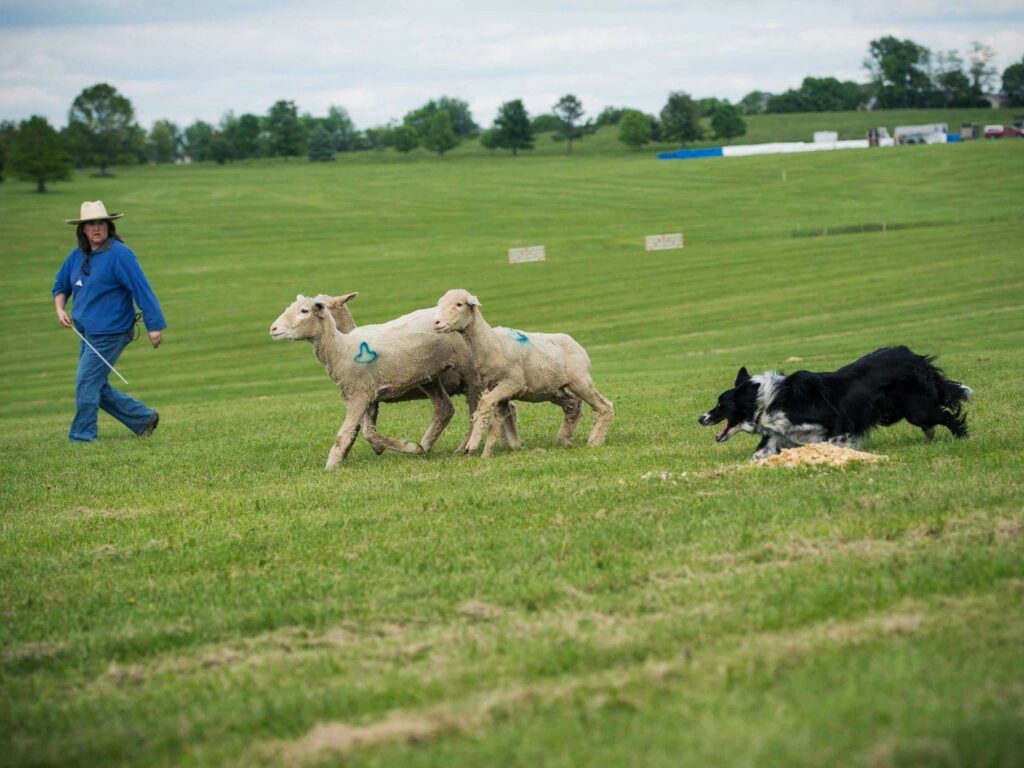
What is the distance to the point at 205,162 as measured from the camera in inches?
6826

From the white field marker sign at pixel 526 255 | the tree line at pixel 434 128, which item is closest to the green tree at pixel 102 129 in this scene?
the tree line at pixel 434 128

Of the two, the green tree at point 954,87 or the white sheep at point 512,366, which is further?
the green tree at point 954,87

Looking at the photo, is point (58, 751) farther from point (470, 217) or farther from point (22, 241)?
point (470, 217)

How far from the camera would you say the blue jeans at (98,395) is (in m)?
17.1

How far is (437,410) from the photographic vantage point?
47.7 feet

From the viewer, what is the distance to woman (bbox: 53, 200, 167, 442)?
17109 mm

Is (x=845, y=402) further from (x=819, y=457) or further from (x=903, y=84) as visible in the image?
(x=903, y=84)

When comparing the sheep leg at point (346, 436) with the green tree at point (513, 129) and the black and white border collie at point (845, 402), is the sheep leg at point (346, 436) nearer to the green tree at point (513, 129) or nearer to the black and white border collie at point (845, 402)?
the black and white border collie at point (845, 402)

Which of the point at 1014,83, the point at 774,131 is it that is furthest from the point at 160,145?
the point at 1014,83

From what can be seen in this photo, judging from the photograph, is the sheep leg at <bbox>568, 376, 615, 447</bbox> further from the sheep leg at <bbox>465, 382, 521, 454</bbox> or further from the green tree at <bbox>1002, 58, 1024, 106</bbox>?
the green tree at <bbox>1002, 58, 1024, 106</bbox>

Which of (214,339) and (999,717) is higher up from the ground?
(999,717)

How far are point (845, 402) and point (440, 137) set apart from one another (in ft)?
509

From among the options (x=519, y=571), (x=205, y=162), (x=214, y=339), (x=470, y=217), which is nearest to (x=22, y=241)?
(x=470, y=217)

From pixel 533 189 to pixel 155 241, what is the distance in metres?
36.1
